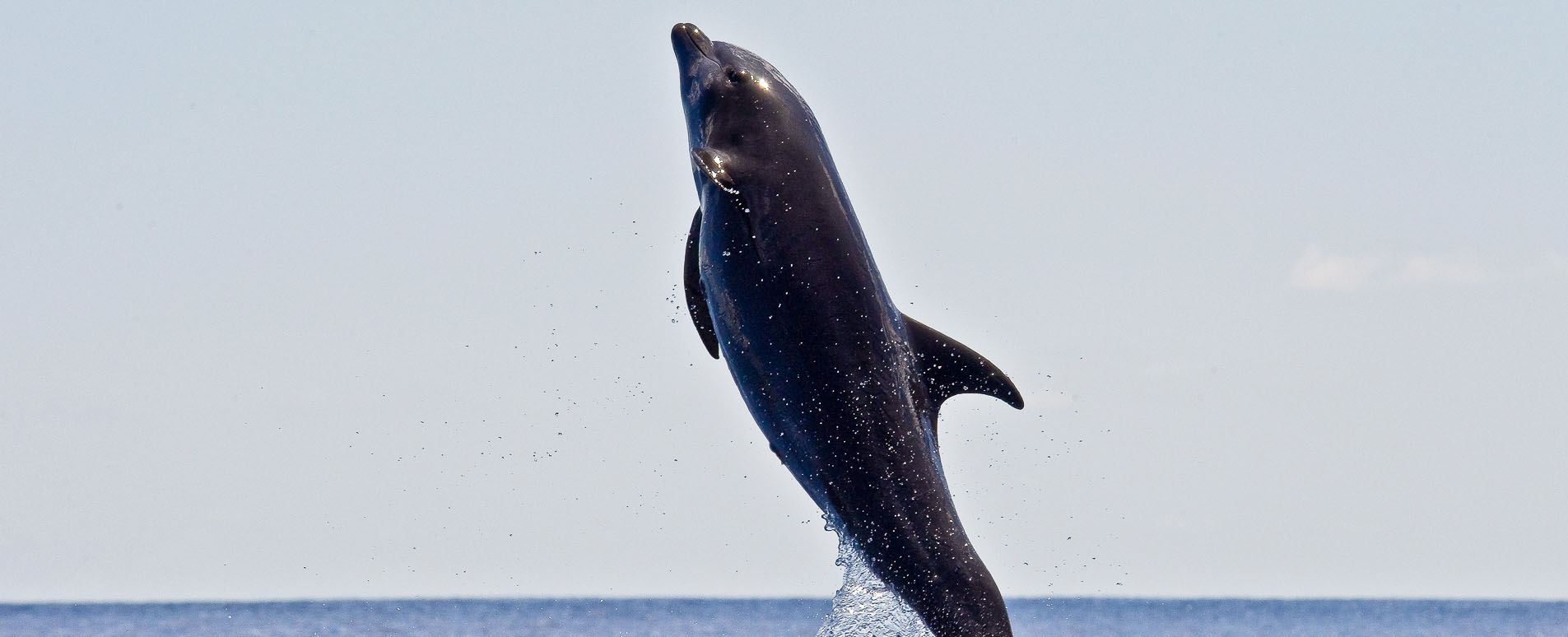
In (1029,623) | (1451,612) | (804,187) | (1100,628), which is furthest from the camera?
(1451,612)

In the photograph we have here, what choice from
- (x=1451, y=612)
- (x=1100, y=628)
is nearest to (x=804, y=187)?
(x=1100, y=628)

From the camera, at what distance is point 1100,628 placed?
8131 cm

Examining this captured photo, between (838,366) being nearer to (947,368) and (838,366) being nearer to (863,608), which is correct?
(947,368)

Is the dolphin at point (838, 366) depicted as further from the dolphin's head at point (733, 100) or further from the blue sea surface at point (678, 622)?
the blue sea surface at point (678, 622)

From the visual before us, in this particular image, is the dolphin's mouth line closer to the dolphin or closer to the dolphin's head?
the dolphin's head

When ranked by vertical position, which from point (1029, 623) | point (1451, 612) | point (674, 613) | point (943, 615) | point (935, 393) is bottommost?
point (1451, 612)

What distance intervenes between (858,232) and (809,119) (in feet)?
3.70

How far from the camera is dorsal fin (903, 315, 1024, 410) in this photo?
10938mm

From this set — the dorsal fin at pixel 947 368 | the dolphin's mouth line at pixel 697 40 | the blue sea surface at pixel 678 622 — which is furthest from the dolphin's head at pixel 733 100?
the blue sea surface at pixel 678 622

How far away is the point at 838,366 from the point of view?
34.0 ft

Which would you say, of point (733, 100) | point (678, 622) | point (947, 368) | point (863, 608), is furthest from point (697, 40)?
point (678, 622)

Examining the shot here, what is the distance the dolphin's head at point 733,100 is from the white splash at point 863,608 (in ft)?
7.69

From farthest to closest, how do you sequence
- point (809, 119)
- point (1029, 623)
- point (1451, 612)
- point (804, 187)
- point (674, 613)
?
point (1451, 612) < point (674, 613) < point (1029, 623) < point (809, 119) < point (804, 187)

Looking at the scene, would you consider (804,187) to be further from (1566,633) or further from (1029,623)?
(1029,623)
